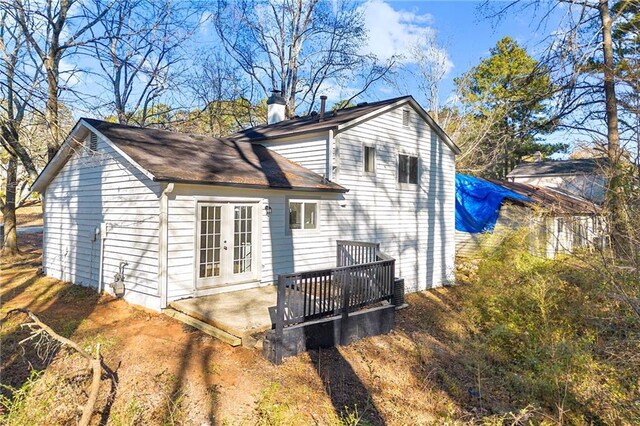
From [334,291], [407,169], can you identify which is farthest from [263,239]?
[407,169]

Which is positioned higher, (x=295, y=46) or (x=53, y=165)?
(x=295, y=46)

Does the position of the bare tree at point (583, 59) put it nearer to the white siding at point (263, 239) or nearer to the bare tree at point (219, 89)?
the white siding at point (263, 239)

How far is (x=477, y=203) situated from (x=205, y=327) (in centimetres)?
1362

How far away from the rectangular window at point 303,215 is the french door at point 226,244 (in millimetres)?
1082

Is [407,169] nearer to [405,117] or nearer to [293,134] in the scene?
[405,117]

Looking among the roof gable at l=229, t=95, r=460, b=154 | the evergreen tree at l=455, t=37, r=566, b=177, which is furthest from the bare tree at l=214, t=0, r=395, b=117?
the roof gable at l=229, t=95, r=460, b=154

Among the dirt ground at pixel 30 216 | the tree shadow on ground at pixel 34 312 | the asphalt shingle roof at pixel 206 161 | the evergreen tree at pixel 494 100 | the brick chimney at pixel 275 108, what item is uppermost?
the evergreen tree at pixel 494 100

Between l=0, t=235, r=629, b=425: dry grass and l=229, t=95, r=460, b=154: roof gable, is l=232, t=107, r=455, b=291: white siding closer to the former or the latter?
l=229, t=95, r=460, b=154: roof gable

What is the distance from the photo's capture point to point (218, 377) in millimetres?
5000

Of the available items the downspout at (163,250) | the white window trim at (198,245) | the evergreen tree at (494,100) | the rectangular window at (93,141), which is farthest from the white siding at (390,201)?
the evergreen tree at (494,100)

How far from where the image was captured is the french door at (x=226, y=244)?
7.80m

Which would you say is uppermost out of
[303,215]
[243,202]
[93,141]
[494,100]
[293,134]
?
[494,100]

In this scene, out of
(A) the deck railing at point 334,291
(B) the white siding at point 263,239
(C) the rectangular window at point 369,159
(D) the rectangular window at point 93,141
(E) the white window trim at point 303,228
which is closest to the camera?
(A) the deck railing at point 334,291

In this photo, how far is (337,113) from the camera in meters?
12.3
